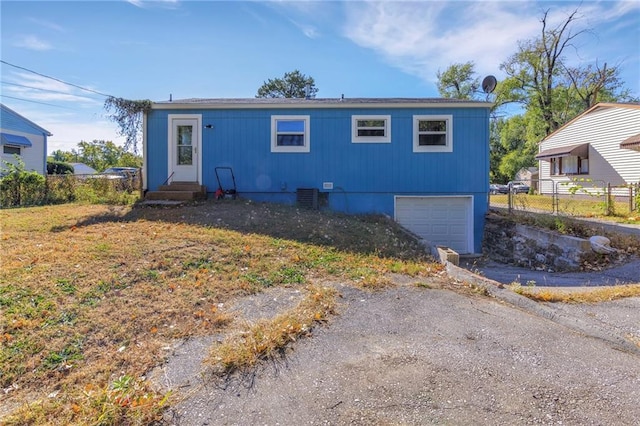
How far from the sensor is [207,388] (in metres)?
2.36

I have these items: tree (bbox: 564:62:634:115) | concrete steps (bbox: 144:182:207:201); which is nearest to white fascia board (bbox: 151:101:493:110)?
concrete steps (bbox: 144:182:207:201)

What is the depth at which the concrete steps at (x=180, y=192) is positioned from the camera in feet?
30.6

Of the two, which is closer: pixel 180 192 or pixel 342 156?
pixel 180 192

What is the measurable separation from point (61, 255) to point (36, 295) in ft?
4.10

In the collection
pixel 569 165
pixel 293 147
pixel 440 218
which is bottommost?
pixel 440 218

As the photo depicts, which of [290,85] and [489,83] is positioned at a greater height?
[290,85]

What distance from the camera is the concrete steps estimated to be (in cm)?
933

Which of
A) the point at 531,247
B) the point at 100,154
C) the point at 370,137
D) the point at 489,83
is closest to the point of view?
the point at 531,247

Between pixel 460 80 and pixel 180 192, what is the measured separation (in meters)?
30.9

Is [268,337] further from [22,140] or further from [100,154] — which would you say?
[100,154]

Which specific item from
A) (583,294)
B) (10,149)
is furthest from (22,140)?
(583,294)

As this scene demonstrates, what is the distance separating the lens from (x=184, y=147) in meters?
10.2

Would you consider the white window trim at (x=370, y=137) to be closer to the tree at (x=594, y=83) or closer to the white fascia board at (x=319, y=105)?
the white fascia board at (x=319, y=105)

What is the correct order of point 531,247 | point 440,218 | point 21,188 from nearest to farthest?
point 531,247, point 440,218, point 21,188
